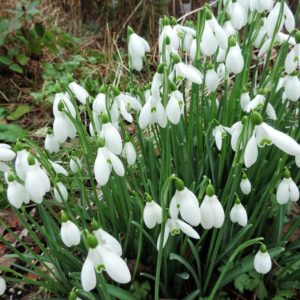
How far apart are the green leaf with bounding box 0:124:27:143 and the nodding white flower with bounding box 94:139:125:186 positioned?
1708mm

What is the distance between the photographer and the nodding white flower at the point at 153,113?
1.47 metres

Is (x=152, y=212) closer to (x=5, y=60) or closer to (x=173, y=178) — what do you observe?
(x=173, y=178)

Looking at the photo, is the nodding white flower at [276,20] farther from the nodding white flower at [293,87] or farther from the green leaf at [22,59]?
the green leaf at [22,59]

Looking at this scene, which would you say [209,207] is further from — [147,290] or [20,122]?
[20,122]

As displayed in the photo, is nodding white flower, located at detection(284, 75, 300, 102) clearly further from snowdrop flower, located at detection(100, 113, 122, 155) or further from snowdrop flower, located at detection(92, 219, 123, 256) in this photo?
snowdrop flower, located at detection(92, 219, 123, 256)

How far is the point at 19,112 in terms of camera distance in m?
3.64

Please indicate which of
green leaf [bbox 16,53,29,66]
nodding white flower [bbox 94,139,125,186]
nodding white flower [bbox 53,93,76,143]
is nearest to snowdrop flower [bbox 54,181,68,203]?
nodding white flower [bbox 53,93,76,143]

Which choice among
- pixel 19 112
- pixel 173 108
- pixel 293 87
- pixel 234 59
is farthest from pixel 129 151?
pixel 19 112

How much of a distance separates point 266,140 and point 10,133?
2.14 m

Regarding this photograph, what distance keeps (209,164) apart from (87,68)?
7.87 ft

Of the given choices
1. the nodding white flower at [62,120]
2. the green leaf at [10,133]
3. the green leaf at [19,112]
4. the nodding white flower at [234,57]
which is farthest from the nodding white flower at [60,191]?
the green leaf at [19,112]

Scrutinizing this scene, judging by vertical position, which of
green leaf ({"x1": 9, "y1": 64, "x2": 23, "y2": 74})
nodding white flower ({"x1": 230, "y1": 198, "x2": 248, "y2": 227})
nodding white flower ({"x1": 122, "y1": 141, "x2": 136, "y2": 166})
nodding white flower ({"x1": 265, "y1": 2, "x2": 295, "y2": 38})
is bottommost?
green leaf ({"x1": 9, "y1": 64, "x2": 23, "y2": 74})

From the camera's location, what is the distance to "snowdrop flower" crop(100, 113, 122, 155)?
4.43 feet

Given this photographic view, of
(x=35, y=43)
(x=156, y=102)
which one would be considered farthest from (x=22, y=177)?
(x=35, y=43)
